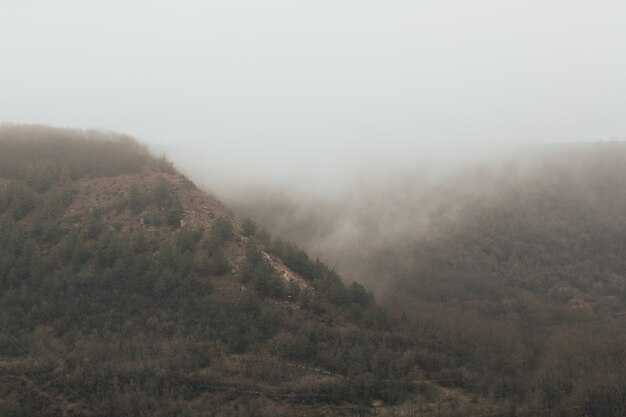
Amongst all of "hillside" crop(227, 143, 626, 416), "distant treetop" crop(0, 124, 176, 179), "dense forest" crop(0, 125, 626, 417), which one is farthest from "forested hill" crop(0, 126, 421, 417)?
"hillside" crop(227, 143, 626, 416)

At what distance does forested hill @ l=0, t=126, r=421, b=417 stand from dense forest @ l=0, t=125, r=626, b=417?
0.10 m

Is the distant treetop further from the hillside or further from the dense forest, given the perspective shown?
the hillside

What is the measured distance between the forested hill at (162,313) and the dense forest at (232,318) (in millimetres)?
96

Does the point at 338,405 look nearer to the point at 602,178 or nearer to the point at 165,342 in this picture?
the point at 165,342

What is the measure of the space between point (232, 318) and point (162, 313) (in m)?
3.72

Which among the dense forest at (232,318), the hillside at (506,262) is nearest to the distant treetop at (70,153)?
the dense forest at (232,318)

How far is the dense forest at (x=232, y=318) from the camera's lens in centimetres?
1902

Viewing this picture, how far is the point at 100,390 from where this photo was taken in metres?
18.3

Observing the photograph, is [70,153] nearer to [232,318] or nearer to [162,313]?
[162,313]

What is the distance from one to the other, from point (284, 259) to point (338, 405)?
14.0 m

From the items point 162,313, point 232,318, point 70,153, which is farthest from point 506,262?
point 70,153

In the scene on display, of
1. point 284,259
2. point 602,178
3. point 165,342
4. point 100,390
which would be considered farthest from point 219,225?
point 602,178

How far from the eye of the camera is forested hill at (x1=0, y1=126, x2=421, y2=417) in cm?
1888

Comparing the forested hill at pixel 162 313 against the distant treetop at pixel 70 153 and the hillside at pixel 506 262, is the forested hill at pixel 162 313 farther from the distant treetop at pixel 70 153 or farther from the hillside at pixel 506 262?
the hillside at pixel 506 262
